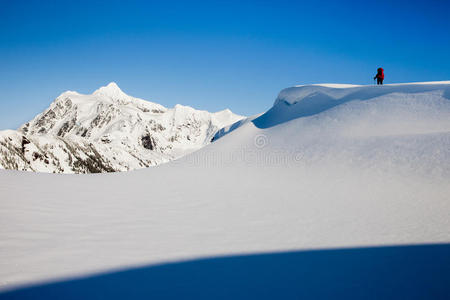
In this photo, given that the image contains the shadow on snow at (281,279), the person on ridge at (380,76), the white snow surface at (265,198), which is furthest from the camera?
the person on ridge at (380,76)

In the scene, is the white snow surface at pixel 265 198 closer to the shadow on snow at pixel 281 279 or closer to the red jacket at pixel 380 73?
the shadow on snow at pixel 281 279

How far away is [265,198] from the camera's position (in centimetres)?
836

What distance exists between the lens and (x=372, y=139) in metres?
11.7

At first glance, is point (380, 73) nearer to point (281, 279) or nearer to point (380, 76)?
point (380, 76)

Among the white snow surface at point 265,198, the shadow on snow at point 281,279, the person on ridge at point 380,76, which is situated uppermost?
the person on ridge at point 380,76

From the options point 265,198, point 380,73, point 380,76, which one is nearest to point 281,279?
point 265,198

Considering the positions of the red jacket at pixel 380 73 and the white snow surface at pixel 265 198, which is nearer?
the white snow surface at pixel 265 198

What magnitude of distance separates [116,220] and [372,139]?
436 inches

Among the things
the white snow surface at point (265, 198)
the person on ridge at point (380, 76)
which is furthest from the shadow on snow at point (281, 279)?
the person on ridge at point (380, 76)

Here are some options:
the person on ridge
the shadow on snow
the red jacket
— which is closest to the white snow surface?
the shadow on snow

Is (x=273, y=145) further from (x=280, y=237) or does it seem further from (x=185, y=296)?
(x=185, y=296)

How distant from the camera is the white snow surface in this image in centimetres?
473

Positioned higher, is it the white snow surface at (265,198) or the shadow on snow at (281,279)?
the white snow surface at (265,198)

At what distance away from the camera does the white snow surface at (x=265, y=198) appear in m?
4.73
